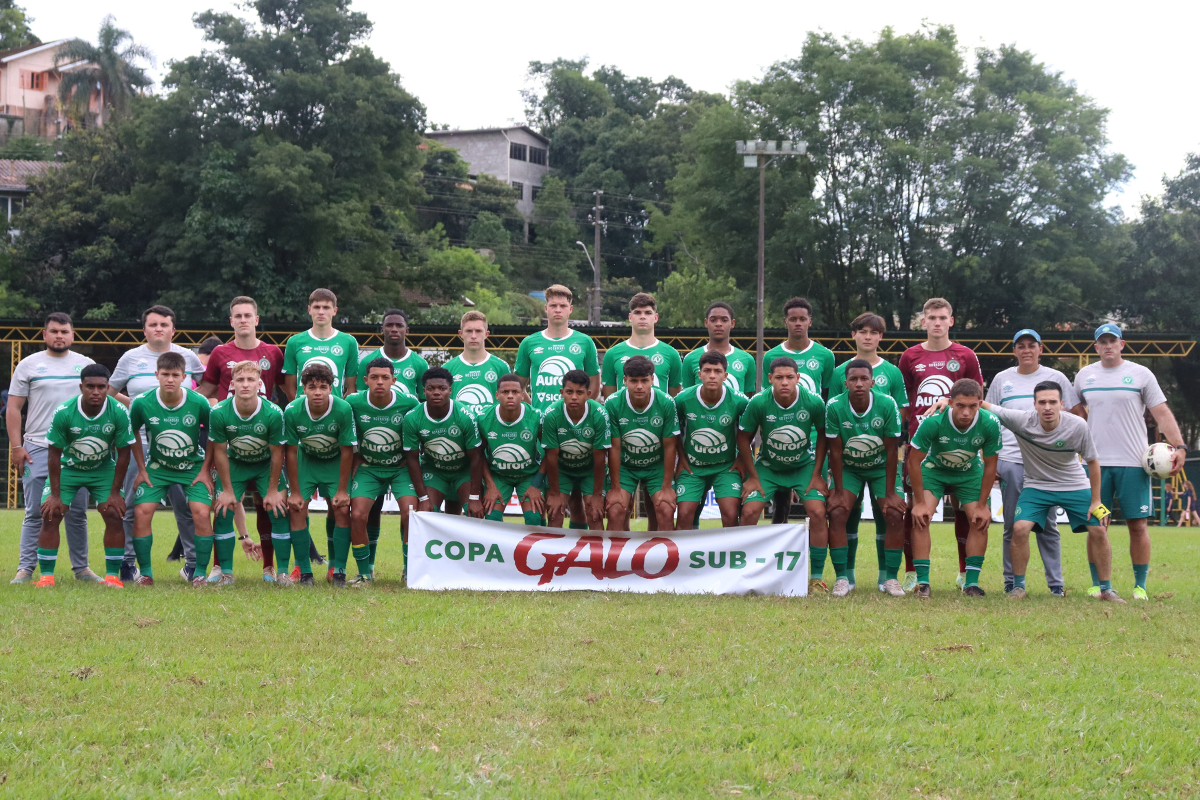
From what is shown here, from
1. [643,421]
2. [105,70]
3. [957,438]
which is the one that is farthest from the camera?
[105,70]

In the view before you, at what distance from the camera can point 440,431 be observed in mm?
9109

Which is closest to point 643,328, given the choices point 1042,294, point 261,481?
point 261,481

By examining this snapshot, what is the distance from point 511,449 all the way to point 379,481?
3.66ft

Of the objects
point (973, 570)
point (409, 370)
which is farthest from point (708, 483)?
point (409, 370)

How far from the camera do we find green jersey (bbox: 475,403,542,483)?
30.2ft

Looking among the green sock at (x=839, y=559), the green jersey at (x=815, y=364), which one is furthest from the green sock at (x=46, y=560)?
the green sock at (x=839, y=559)

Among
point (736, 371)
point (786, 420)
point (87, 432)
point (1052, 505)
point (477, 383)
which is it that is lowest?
point (1052, 505)

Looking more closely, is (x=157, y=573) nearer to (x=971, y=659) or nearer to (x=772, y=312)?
(x=971, y=659)

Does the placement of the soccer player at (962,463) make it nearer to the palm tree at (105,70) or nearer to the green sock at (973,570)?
the green sock at (973,570)

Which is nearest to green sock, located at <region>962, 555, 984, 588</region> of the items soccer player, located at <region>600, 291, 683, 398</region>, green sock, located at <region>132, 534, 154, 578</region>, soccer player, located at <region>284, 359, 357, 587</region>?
soccer player, located at <region>600, 291, 683, 398</region>

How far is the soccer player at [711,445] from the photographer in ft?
29.6

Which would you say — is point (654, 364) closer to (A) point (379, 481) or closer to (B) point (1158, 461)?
(A) point (379, 481)

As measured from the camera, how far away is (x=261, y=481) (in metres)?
9.38

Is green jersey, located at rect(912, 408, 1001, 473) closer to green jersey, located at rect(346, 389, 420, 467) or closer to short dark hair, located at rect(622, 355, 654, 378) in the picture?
short dark hair, located at rect(622, 355, 654, 378)
